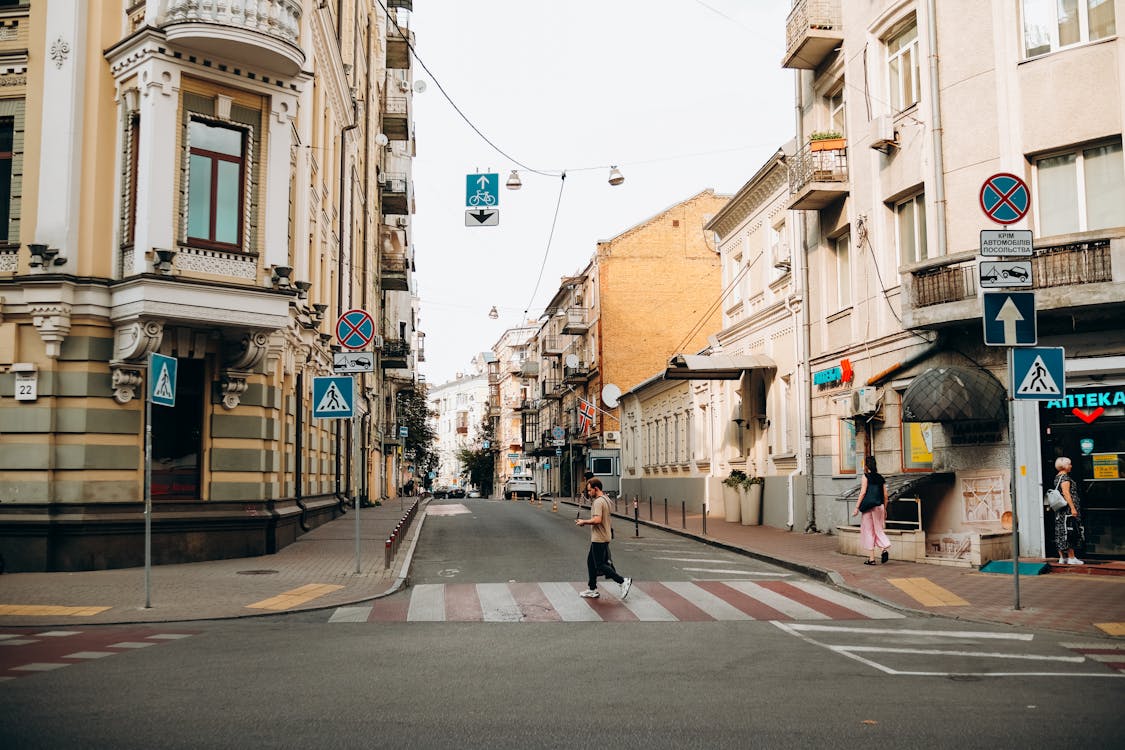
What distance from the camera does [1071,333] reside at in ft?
53.8

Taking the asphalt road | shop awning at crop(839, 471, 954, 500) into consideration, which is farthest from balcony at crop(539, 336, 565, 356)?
the asphalt road

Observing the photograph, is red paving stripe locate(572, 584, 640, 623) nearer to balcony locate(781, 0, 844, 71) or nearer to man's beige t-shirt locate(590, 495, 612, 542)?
man's beige t-shirt locate(590, 495, 612, 542)

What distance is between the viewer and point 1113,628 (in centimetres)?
1067

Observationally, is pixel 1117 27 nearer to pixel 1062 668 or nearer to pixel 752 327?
pixel 1062 668

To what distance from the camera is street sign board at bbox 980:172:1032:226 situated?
1262 cm

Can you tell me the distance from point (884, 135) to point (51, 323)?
14835mm

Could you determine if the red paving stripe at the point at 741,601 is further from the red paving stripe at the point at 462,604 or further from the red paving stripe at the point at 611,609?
the red paving stripe at the point at 462,604

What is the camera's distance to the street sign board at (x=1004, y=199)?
12625 millimetres

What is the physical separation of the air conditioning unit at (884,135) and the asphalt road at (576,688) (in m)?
11.1

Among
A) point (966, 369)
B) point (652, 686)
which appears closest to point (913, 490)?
point (966, 369)

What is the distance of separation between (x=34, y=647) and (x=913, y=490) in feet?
45.6

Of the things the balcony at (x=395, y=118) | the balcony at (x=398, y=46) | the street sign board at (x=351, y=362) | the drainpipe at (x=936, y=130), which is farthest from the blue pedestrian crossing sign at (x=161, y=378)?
the balcony at (x=395, y=118)

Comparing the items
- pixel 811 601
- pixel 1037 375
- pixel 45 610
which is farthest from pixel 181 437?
pixel 1037 375

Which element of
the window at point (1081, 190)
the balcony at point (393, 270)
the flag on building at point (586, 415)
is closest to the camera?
the window at point (1081, 190)
